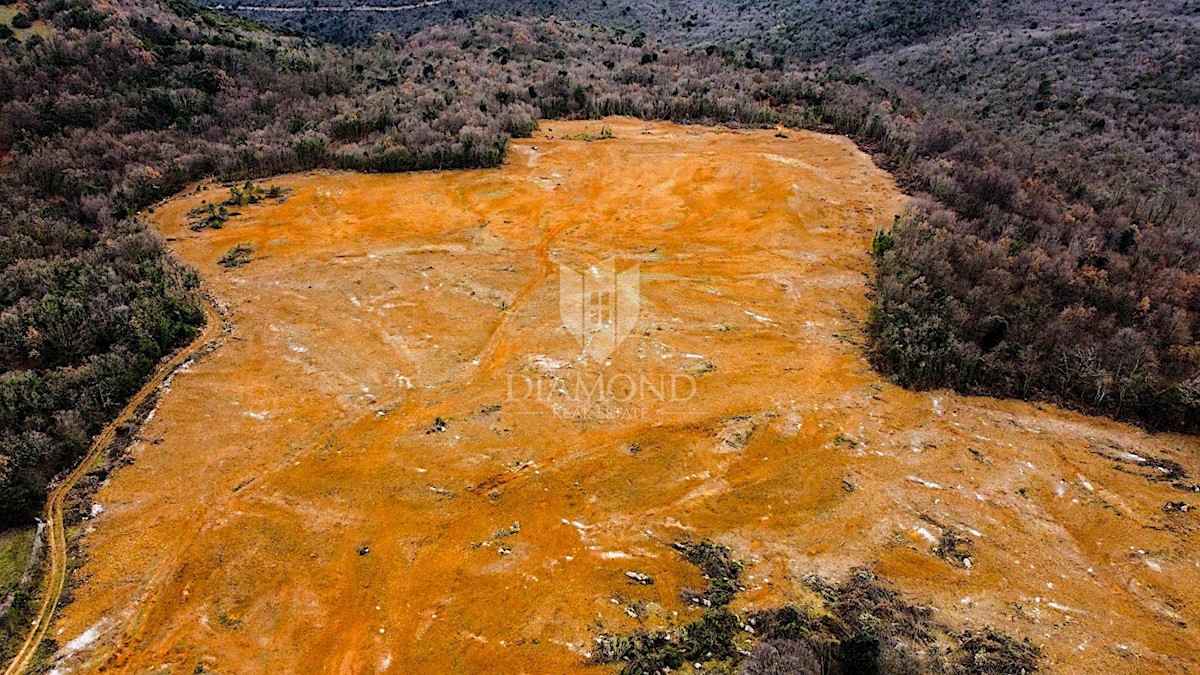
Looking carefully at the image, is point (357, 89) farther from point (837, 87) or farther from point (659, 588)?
point (659, 588)

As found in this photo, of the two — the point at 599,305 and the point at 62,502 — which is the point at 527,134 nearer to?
the point at 599,305

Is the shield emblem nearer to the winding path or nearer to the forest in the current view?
the forest

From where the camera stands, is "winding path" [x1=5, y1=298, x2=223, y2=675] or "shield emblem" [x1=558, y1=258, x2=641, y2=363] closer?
"winding path" [x1=5, y1=298, x2=223, y2=675]

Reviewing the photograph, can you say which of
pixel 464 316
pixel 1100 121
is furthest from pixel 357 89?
pixel 1100 121

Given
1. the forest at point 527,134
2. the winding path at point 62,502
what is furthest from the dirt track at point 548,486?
the forest at point 527,134

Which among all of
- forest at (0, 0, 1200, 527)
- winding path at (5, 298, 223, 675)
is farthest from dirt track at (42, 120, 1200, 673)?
forest at (0, 0, 1200, 527)

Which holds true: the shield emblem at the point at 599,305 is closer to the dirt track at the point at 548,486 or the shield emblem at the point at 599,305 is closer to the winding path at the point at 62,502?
the dirt track at the point at 548,486

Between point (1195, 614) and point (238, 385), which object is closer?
point (1195, 614)
